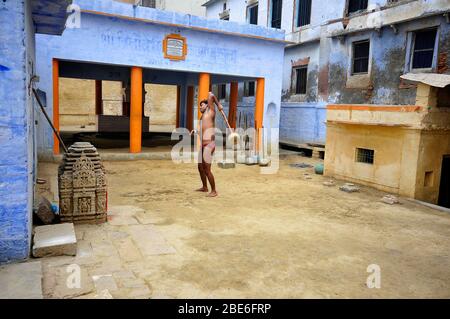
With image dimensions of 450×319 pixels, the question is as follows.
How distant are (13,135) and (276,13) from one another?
16.4 meters

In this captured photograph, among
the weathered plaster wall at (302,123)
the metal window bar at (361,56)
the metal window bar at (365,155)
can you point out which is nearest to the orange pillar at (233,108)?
the weathered plaster wall at (302,123)

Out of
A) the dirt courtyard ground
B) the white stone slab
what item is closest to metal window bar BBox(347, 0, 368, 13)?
the dirt courtyard ground

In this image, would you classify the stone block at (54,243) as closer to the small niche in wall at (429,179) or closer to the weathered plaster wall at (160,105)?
the small niche in wall at (429,179)

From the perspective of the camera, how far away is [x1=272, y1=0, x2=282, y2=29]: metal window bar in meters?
17.5

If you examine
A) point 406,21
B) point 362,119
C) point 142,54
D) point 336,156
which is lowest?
point 336,156

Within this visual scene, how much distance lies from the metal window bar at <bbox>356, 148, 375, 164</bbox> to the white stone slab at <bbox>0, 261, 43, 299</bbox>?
24.5 feet

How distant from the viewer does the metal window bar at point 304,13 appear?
51.9ft

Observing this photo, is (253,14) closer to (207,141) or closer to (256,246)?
(207,141)

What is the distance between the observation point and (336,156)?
962 cm

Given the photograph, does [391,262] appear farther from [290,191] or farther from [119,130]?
[119,130]

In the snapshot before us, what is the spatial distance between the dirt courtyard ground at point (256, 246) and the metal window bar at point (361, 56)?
7.25m
